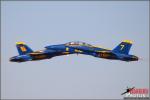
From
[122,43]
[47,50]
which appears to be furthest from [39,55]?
[122,43]

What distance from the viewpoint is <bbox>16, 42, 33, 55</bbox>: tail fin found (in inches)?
6040

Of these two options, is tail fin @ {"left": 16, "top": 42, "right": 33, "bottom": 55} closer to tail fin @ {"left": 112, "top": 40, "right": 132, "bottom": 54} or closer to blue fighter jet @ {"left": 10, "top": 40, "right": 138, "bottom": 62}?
blue fighter jet @ {"left": 10, "top": 40, "right": 138, "bottom": 62}

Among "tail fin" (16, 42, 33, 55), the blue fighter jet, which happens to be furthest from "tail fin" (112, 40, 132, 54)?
"tail fin" (16, 42, 33, 55)

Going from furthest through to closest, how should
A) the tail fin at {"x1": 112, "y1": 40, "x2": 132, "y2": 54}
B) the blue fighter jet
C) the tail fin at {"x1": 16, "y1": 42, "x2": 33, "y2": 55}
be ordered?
1. the tail fin at {"x1": 16, "y1": 42, "x2": 33, "y2": 55}
2. the tail fin at {"x1": 112, "y1": 40, "x2": 132, "y2": 54}
3. the blue fighter jet

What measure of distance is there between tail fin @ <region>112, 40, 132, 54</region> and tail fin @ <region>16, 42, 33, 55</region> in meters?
27.5

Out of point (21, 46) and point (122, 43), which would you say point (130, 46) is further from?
point (21, 46)

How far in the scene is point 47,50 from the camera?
14662cm

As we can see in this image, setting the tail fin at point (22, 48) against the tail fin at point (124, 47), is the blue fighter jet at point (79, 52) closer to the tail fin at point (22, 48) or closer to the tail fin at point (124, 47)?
the tail fin at point (124, 47)

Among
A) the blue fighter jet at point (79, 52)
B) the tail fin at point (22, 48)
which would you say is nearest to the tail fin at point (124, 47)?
the blue fighter jet at point (79, 52)

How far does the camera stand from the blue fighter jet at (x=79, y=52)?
140m

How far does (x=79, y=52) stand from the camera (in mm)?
144125

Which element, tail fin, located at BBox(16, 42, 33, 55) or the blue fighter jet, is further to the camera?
tail fin, located at BBox(16, 42, 33, 55)

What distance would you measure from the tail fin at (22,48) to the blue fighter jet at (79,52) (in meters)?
2.92

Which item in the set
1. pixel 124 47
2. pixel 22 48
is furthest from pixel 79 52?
pixel 22 48
